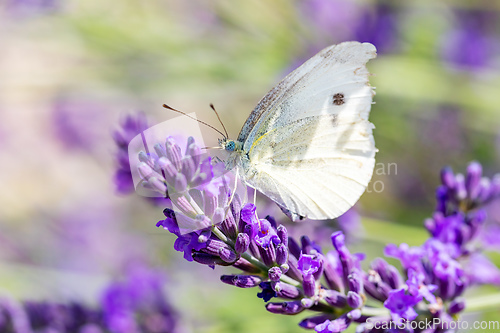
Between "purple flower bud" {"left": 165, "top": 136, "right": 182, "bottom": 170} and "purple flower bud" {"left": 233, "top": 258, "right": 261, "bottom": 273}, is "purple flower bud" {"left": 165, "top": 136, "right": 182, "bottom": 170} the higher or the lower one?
the higher one

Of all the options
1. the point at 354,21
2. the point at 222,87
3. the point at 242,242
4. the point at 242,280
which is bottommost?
the point at 242,280

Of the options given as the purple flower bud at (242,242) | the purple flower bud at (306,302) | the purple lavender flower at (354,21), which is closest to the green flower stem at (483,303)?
the purple flower bud at (306,302)

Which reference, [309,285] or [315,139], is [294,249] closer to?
[309,285]

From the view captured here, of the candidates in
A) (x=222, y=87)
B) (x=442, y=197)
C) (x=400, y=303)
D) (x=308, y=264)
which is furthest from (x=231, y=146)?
(x=222, y=87)

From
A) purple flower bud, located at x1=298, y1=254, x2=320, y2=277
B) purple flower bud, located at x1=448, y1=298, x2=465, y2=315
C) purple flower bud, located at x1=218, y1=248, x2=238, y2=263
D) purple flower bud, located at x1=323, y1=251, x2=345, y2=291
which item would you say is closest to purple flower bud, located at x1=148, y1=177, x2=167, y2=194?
purple flower bud, located at x1=218, y1=248, x2=238, y2=263

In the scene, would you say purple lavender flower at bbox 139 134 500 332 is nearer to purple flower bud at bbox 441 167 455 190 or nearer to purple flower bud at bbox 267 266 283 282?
purple flower bud at bbox 267 266 283 282
